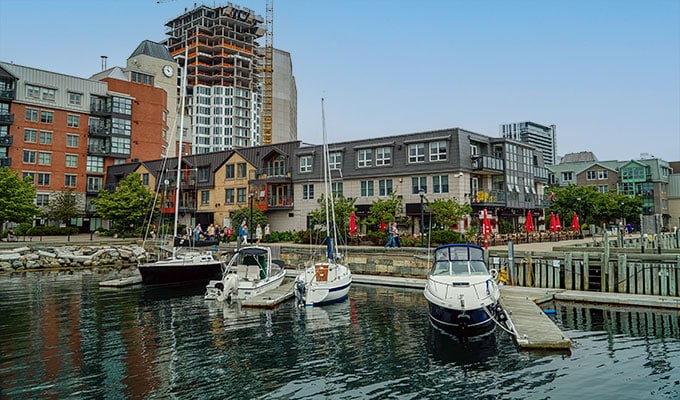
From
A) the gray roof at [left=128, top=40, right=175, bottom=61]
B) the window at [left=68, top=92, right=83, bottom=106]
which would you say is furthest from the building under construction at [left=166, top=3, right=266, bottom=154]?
the window at [left=68, top=92, right=83, bottom=106]

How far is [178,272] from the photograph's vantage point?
102 ft

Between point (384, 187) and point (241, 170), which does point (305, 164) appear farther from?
point (384, 187)

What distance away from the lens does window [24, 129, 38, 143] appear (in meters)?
64.0

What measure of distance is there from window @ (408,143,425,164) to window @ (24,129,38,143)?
51.5 m

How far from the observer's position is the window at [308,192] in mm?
51406

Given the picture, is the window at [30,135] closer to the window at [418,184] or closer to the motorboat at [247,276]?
the motorboat at [247,276]

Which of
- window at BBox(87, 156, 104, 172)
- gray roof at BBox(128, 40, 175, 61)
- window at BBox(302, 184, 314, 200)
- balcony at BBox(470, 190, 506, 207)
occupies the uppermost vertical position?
gray roof at BBox(128, 40, 175, 61)

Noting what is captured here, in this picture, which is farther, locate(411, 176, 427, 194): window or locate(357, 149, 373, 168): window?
locate(357, 149, 373, 168): window

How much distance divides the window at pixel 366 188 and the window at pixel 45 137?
46.2 meters

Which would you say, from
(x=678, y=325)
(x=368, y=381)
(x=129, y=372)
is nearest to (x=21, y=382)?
(x=129, y=372)

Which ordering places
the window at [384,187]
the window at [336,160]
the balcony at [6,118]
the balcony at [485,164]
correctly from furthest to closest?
the balcony at [6,118] < the window at [336,160] < the window at [384,187] < the balcony at [485,164]

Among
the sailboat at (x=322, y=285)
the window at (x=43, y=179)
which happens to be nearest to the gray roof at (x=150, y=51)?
the window at (x=43, y=179)

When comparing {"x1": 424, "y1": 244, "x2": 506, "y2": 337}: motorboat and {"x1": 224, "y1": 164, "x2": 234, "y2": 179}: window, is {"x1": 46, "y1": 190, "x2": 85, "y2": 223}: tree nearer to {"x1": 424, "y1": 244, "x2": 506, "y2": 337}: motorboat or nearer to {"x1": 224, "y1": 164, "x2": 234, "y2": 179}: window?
{"x1": 224, "y1": 164, "x2": 234, "y2": 179}: window

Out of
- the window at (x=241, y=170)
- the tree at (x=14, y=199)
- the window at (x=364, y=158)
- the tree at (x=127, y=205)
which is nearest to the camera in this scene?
the tree at (x=14, y=199)
